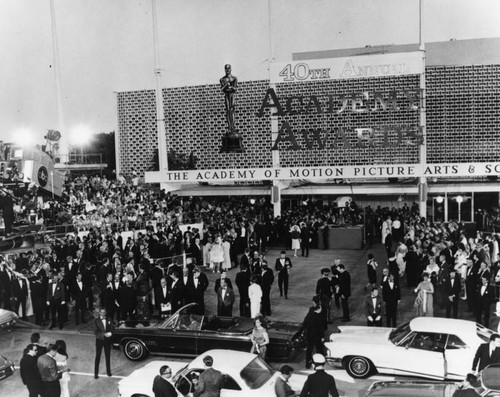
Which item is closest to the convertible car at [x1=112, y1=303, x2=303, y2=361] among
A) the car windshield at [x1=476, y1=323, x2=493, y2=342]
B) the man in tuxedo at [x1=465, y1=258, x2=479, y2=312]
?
the car windshield at [x1=476, y1=323, x2=493, y2=342]

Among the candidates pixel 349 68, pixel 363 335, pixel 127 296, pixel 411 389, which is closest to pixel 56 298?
pixel 127 296

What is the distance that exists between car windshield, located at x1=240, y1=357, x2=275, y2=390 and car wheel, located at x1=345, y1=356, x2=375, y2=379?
2.14 meters

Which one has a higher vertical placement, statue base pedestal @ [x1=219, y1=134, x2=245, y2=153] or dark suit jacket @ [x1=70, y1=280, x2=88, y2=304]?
statue base pedestal @ [x1=219, y1=134, x2=245, y2=153]

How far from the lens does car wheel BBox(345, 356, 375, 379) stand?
11430mm

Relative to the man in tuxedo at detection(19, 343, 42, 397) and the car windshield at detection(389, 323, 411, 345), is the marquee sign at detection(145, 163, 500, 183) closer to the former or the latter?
the car windshield at detection(389, 323, 411, 345)

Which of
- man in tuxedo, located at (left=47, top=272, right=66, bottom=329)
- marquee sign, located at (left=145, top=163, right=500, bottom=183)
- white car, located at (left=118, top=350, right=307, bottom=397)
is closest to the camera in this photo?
white car, located at (left=118, top=350, right=307, bottom=397)

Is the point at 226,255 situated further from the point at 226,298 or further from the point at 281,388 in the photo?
the point at 281,388

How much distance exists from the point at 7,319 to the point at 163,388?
7416 millimetres

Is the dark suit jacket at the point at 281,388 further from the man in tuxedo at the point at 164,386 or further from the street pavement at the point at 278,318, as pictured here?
the street pavement at the point at 278,318

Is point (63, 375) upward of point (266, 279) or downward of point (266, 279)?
downward

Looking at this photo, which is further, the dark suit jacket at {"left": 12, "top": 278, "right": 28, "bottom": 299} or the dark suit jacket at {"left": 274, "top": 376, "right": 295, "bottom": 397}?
the dark suit jacket at {"left": 12, "top": 278, "right": 28, "bottom": 299}

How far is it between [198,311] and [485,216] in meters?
18.4

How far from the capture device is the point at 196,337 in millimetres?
12531

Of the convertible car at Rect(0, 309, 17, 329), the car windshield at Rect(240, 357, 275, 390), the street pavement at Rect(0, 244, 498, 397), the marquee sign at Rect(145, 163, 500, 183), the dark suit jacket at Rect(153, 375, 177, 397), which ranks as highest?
the marquee sign at Rect(145, 163, 500, 183)
